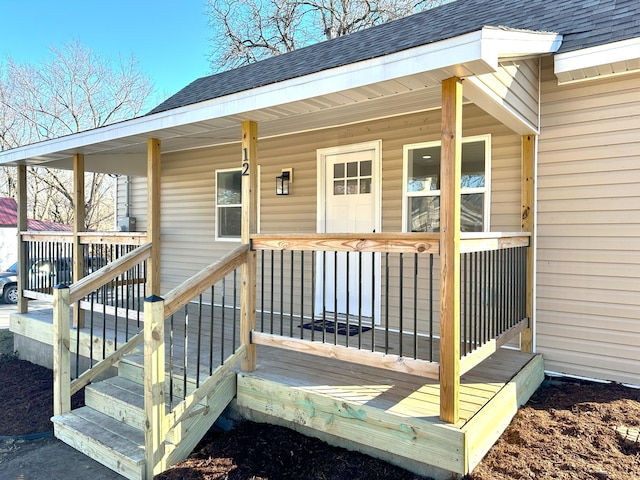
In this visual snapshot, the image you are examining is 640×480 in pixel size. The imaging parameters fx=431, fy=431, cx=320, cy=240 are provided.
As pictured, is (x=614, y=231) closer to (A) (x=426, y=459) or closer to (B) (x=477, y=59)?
(B) (x=477, y=59)

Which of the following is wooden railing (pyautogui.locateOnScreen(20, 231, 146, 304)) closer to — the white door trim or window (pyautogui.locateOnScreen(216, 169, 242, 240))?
window (pyautogui.locateOnScreen(216, 169, 242, 240))

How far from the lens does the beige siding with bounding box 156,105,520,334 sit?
3926 mm

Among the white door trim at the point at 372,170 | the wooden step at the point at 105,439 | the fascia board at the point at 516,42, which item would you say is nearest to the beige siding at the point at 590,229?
the fascia board at the point at 516,42

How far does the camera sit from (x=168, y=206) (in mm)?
6945

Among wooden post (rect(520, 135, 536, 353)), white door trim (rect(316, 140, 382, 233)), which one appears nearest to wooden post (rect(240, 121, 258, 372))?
white door trim (rect(316, 140, 382, 233))

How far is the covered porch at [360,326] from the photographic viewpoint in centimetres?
237

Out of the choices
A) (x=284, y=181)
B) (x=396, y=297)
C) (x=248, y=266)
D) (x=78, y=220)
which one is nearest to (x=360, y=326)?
(x=248, y=266)

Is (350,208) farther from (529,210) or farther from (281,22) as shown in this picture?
(281,22)

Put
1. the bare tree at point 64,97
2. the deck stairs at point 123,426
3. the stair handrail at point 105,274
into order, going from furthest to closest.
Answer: the bare tree at point 64,97, the stair handrail at point 105,274, the deck stairs at point 123,426

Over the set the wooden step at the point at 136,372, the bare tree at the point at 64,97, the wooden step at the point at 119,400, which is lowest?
the wooden step at the point at 119,400

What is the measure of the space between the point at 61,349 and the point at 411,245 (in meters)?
2.71

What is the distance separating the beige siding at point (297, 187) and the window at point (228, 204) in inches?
4.1

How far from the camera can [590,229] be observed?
3.50m

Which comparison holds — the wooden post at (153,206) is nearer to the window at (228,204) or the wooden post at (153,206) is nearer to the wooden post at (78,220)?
the wooden post at (78,220)
